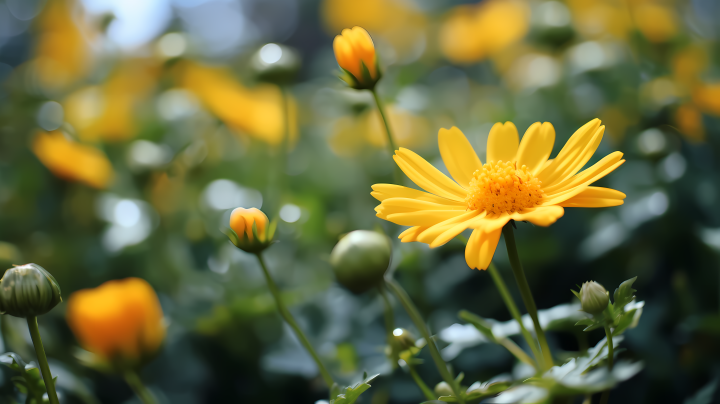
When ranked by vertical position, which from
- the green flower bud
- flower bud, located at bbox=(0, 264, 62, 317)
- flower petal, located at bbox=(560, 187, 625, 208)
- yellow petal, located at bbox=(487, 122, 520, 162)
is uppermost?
yellow petal, located at bbox=(487, 122, 520, 162)

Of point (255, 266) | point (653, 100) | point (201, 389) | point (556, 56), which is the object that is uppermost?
point (556, 56)

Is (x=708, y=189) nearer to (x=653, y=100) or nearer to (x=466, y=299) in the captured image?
(x=653, y=100)

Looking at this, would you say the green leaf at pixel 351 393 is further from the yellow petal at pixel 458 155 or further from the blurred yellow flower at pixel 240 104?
the blurred yellow flower at pixel 240 104

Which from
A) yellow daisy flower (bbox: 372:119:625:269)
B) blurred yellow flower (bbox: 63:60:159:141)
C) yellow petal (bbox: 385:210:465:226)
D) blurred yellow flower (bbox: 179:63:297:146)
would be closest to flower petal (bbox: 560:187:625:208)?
yellow daisy flower (bbox: 372:119:625:269)

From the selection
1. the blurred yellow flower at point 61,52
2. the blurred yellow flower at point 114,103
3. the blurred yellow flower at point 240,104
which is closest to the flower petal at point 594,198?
the blurred yellow flower at point 240,104

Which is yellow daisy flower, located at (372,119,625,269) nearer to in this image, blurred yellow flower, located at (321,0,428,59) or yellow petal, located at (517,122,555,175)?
yellow petal, located at (517,122,555,175)

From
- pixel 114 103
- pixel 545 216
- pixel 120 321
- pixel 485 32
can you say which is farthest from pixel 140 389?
pixel 485 32

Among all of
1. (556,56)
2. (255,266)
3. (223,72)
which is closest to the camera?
(255,266)

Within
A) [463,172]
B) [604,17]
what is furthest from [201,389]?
[604,17]
